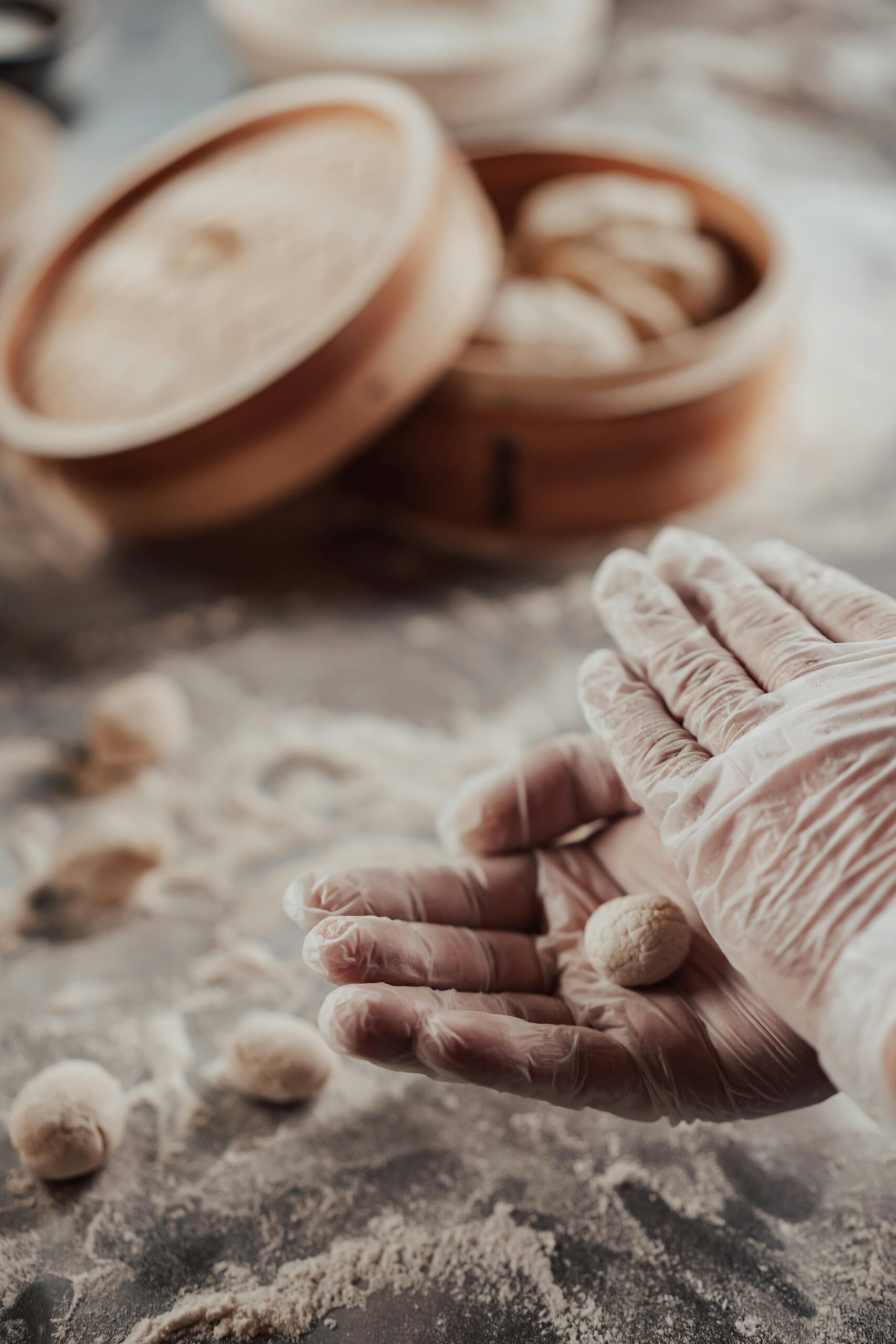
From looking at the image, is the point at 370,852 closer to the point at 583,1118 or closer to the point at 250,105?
the point at 583,1118

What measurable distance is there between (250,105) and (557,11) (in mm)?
1256

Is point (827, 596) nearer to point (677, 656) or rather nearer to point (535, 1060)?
point (677, 656)

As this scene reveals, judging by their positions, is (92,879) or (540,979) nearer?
(540,979)

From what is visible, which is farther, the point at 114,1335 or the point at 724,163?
the point at 724,163

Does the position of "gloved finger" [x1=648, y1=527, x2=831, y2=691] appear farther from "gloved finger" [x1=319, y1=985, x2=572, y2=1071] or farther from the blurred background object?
the blurred background object

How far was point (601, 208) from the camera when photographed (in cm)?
219

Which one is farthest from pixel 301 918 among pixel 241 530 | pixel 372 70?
pixel 372 70

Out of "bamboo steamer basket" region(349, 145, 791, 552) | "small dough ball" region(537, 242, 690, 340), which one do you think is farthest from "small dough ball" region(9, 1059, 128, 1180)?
"small dough ball" region(537, 242, 690, 340)

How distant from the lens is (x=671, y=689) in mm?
1013

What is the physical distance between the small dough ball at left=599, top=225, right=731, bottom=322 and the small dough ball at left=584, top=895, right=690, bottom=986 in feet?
5.07

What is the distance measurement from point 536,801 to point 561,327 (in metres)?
1.15

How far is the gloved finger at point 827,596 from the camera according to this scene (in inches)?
40.0

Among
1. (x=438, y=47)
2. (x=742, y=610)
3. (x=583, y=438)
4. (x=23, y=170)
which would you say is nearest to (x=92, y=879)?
(x=742, y=610)

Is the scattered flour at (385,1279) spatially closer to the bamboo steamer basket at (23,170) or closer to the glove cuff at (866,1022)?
the glove cuff at (866,1022)
